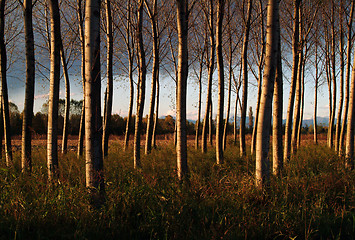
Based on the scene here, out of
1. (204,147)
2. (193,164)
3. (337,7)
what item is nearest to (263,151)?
(193,164)

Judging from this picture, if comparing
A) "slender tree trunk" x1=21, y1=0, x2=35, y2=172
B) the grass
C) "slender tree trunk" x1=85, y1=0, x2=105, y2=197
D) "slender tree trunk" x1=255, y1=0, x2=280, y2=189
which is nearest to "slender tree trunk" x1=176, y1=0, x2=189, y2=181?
the grass

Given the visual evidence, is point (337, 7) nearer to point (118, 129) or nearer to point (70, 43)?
point (70, 43)

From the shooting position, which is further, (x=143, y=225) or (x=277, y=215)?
(x=277, y=215)

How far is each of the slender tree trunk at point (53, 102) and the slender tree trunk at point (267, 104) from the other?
3905 mm

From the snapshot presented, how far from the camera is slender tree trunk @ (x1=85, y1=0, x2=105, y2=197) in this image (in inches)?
119

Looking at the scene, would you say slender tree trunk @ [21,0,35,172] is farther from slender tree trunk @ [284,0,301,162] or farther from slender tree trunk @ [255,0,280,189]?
slender tree trunk @ [284,0,301,162]

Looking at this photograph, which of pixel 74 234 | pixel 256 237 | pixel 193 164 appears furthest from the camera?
pixel 193 164

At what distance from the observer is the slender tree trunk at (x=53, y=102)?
14.1ft

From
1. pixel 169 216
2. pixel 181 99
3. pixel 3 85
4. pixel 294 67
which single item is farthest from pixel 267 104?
pixel 3 85

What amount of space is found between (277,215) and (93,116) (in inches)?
120

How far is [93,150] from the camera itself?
120 inches

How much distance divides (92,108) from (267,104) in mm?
3029

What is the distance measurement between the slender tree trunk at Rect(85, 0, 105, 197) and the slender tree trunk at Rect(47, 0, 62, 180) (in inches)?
62.1

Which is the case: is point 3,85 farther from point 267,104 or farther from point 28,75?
point 267,104
